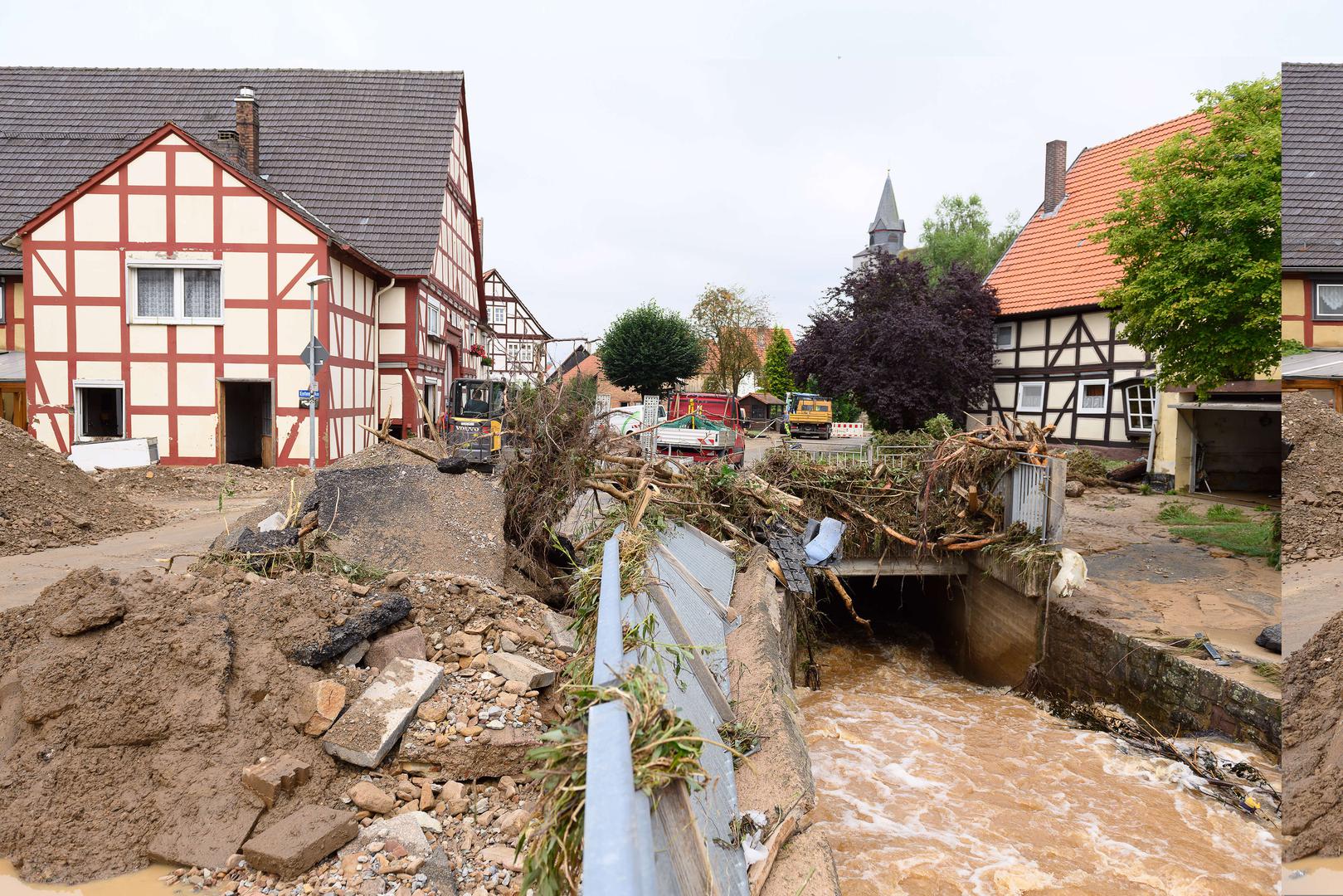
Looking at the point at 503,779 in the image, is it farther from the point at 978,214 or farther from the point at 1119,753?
the point at 978,214

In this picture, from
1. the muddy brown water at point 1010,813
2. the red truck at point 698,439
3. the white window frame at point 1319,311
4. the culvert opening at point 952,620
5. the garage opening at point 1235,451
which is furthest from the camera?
the red truck at point 698,439

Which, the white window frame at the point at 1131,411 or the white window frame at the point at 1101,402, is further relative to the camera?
the white window frame at the point at 1101,402

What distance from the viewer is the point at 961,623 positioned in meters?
11.6

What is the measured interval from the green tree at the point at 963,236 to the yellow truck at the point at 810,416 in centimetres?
1258

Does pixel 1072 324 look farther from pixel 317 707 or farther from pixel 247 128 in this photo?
pixel 317 707

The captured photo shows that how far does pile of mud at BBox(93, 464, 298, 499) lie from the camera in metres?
14.8

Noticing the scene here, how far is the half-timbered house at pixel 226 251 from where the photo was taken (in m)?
17.4

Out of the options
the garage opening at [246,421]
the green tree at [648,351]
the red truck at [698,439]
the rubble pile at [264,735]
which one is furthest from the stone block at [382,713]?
the green tree at [648,351]

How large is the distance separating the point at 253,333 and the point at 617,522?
1452 cm

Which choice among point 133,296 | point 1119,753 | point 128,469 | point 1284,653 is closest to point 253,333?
point 133,296

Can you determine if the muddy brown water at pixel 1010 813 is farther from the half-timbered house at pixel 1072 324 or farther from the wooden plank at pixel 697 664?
the half-timbered house at pixel 1072 324

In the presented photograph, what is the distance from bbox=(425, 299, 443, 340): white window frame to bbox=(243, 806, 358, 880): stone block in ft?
67.1

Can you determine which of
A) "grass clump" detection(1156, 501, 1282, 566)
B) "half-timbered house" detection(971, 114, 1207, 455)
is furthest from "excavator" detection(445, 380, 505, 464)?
"half-timbered house" detection(971, 114, 1207, 455)

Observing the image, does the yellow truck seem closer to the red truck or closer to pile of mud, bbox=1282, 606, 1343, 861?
the red truck
